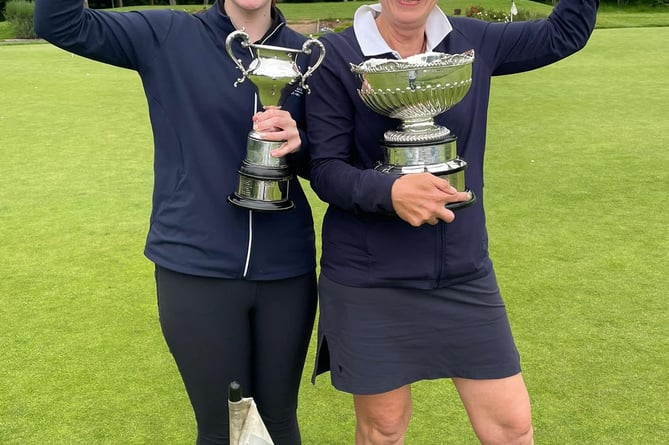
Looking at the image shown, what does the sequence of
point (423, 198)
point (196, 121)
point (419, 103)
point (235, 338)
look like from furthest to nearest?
point (235, 338), point (196, 121), point (419, 103), point (423, 198)

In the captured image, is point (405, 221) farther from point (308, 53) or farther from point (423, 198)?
point (308, 53)

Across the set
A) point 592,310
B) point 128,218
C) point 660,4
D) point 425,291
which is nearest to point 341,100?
point 425,291

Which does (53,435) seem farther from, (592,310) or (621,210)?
(621,210)

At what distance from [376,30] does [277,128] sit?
0.33m

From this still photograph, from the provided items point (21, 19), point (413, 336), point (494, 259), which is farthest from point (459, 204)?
point (21, 19)

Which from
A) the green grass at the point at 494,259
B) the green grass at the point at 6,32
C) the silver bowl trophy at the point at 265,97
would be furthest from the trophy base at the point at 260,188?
Result: the green grass at the point at 6,32

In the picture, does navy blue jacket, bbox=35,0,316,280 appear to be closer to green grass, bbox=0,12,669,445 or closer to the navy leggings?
the navy leggings

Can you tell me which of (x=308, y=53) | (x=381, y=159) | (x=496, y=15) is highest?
(x=308, y=53)

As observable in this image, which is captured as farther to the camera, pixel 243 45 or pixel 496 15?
pixel 496 15

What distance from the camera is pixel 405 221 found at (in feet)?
6.23

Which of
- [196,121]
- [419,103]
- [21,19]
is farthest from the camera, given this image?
[21,19]

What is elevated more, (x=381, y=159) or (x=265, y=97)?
(x=265, y=97)

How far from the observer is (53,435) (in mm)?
2955

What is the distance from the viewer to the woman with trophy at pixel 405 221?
188 cm
